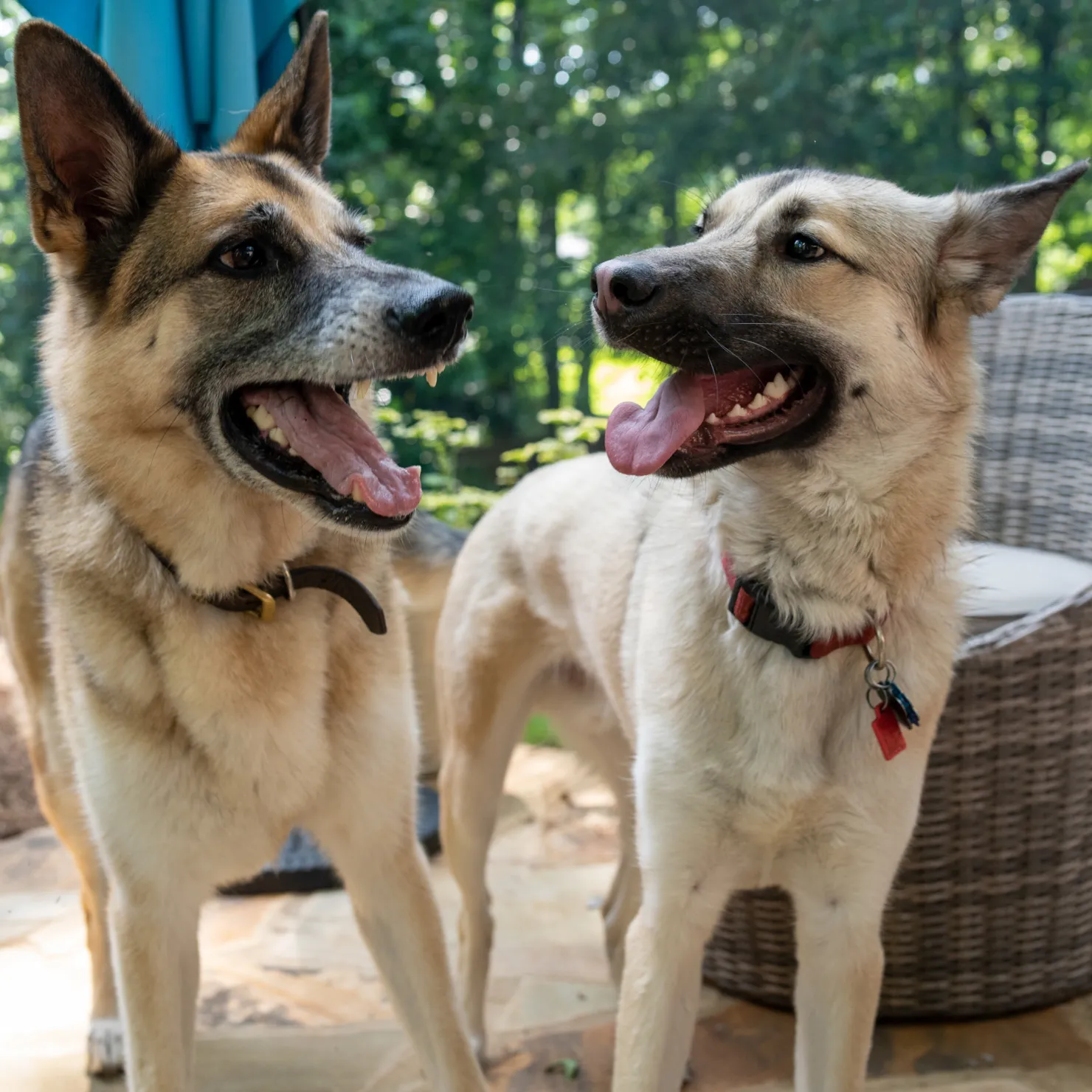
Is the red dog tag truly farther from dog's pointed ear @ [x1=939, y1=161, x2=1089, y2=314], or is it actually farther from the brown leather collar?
the brown leather collar

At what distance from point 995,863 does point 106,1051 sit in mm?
1868

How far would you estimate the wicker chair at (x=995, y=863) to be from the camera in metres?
2.10

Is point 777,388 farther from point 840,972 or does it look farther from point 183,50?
point 183,50

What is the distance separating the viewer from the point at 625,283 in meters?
1.55

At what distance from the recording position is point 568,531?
7.47ft

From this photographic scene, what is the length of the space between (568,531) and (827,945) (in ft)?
3.18

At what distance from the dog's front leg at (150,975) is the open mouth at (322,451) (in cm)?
64

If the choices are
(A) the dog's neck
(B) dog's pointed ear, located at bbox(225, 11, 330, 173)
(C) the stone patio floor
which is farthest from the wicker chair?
(B) dog's pointed ear, located at bbox(225, 11, 330, 173)

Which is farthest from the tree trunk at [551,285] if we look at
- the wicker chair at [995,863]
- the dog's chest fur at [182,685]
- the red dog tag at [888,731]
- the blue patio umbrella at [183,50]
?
the red dog tag at [888,731]

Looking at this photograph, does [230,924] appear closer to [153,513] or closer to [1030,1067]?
[153,513]

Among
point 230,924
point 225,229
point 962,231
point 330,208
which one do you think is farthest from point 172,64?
point 230,924

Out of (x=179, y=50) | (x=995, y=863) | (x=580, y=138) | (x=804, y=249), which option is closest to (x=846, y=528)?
(x=804, y=249)

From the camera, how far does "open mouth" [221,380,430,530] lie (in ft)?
4.99

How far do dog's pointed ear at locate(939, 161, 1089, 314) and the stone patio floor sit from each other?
1517 mm
